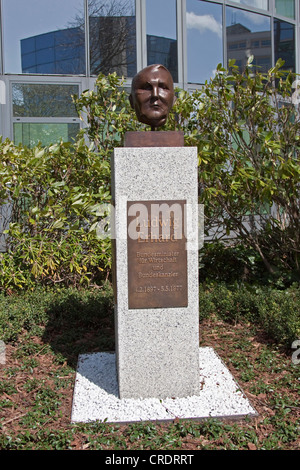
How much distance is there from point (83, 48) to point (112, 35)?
546 mm

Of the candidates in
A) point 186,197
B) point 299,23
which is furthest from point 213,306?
point 299,23

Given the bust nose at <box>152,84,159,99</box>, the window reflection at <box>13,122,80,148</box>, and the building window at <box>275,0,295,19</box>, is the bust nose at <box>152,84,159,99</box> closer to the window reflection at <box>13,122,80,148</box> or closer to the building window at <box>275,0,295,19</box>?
the window reflection at <box>13,122,80,148</box>

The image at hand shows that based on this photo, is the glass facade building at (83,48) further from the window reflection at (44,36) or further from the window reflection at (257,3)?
the window reflection at (257,3)

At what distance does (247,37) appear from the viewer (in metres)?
8.86

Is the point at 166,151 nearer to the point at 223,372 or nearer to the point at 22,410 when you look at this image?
the point at 223,372

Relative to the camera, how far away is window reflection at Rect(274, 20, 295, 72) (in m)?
9.36

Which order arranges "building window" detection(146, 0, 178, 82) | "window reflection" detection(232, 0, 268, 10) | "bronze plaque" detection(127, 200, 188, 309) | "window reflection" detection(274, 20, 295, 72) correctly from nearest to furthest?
"bronze plaque" detection(127, 200, 188, 309), "building window" detection(146, 0, 178, 82), "window reflection" detection(232, 0, 268, 10), "window reflection" detection(274, 20, 295, 72)

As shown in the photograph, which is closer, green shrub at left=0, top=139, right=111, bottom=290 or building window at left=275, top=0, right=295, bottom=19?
green shrub at left=0, top=139, right=111, bottom=290

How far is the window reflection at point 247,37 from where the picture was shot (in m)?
8.67

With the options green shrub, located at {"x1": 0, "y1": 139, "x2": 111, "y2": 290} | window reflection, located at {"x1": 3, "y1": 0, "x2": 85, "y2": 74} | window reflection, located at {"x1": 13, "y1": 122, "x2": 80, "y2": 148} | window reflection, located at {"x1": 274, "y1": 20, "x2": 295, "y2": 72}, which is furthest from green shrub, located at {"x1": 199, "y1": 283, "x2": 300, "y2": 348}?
window reflection, located at {"x1": 274, "y1": 20, "x2": 295, "y2": 72}

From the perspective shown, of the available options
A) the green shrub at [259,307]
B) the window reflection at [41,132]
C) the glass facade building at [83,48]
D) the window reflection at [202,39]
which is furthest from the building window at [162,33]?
the green shrub at [259,307]

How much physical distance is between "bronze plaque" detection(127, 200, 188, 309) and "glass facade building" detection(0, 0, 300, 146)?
4644mm

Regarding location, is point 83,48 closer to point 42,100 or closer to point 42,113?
point 42,100
